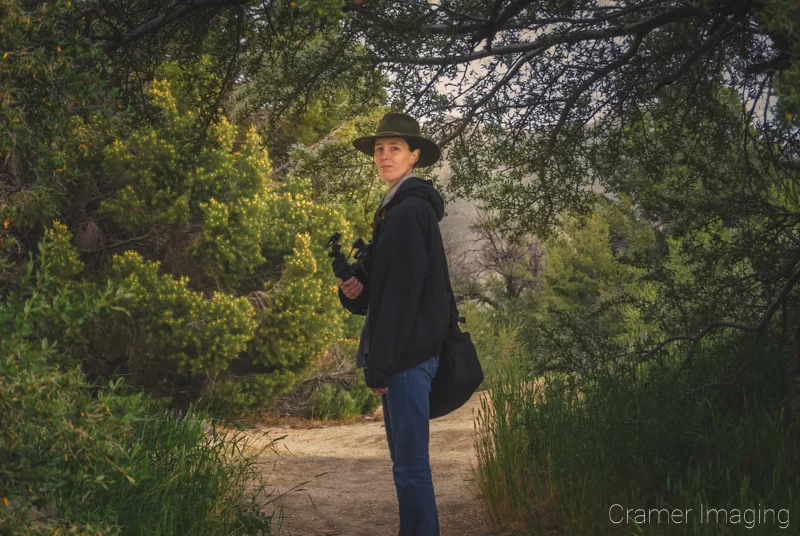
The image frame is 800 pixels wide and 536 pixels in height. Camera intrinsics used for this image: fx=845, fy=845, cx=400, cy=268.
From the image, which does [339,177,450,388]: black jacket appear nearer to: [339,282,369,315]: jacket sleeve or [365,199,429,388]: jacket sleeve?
[365,199,429,388]: jacket sleeve

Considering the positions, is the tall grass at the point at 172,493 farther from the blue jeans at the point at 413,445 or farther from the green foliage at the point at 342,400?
the green foliage at the point at 342,400

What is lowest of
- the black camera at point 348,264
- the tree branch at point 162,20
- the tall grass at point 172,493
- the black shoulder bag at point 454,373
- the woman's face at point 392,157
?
the tall grass at point 172,493

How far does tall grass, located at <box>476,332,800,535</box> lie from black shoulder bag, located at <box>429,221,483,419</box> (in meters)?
0.97

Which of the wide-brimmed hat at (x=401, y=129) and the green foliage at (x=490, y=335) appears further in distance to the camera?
the green foliage at (x=490, y=335)

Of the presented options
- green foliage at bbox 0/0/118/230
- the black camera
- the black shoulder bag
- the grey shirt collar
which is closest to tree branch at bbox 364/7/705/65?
the grey shirt collar

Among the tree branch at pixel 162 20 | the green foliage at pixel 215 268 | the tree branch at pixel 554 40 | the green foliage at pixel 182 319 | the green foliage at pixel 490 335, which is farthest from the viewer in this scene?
the green foliage at pixel 490 335

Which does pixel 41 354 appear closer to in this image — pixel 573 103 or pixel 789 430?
pixel 789 430

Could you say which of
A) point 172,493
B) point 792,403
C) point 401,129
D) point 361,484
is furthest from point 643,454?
point 361,484

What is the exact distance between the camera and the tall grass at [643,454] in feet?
13.9

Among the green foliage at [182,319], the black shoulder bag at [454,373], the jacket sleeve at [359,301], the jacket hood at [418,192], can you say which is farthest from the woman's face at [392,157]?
the green foliage at [182,319]

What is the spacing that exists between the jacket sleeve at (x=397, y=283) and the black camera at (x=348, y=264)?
10.4 inches

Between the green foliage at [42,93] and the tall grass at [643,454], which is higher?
the green foliage at [42,93]

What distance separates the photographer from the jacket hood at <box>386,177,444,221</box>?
4238 mm

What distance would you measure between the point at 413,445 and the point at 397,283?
2.52ft
